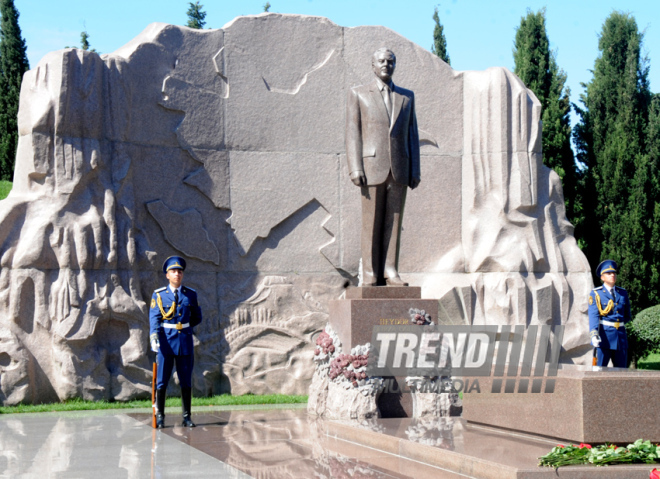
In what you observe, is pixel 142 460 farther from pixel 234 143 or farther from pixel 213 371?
pixel 234 143

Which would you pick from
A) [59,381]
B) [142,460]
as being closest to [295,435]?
[142,460]

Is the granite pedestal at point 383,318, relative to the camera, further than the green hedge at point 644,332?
No

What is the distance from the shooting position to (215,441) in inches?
254

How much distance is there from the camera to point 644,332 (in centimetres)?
1295

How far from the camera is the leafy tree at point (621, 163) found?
46.3 ft

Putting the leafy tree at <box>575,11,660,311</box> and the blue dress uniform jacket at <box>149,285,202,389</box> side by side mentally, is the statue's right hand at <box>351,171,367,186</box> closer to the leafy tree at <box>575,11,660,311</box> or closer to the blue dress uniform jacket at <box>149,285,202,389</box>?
the blue dress uniform jacket at <box>149,285,202,389</box>

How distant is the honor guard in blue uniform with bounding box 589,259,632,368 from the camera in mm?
8398

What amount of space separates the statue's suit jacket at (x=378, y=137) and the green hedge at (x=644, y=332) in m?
6.93

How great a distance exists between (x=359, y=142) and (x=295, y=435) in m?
2.78

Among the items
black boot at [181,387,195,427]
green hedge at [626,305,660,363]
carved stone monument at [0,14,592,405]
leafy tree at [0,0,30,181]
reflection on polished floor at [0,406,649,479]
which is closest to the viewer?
reflection on polished floor at [0,406,649,479]

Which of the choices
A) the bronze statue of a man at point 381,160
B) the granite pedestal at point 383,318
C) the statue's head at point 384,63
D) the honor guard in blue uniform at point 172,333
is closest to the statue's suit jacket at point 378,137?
the bronze statue of a man at point 381,160

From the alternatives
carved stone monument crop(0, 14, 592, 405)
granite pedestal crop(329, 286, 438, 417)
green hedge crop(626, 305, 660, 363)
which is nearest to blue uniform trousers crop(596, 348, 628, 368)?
granite pedestal crop(329, 286, 438, 417)

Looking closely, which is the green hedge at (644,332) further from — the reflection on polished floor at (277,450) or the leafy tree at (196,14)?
the leafy tree at (196,14)

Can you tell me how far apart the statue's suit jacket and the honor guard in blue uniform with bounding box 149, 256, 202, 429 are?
195 centimetres
